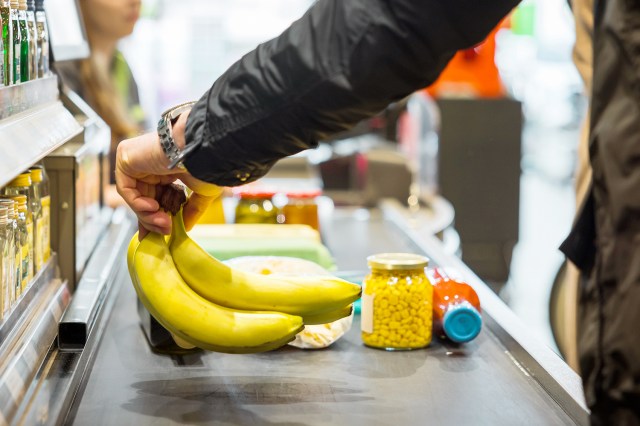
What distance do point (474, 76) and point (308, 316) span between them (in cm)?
537

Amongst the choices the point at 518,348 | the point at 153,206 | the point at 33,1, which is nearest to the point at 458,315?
the point at 518,348

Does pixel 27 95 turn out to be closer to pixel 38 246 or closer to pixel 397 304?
pixel 38 246

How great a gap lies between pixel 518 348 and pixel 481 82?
5153 millimetres

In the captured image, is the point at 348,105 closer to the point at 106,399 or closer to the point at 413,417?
the point at 413,417

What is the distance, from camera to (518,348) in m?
1.82

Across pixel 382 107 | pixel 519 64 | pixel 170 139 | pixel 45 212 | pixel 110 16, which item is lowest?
pixel 519 64

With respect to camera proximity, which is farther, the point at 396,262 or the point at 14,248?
the point at 396,262

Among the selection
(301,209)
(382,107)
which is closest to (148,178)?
(382,107)

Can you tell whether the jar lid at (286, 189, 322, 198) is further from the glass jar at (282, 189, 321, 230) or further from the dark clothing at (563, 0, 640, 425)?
the dark clothing at (563, 0, 640, 425)

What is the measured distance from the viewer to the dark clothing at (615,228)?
3.67 feet

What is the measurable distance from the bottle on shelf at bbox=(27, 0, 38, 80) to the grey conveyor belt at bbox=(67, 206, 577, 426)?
0.56m

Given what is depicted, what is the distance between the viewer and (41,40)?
2.04m

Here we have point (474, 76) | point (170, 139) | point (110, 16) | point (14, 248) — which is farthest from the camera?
point (474, 76)

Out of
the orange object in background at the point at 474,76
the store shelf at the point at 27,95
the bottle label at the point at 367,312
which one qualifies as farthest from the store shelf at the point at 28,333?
the orange object in background at the point at 474,76
